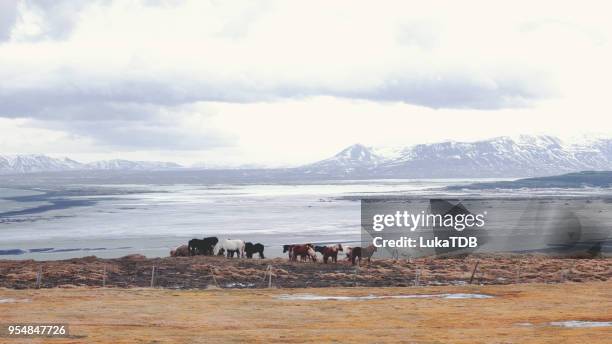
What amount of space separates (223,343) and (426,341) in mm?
6600

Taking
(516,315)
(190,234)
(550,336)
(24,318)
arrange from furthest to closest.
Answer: (190,234) < (516,315) < (24,318) < (550,336)

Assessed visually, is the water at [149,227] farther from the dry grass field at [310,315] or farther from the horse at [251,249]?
the dry grass field at [310,315]

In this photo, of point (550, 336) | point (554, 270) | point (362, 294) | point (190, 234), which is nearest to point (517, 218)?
point (190, 234)

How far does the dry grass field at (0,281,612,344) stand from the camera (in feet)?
90.2

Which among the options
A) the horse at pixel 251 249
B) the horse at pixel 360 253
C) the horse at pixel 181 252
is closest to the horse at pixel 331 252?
the horse at pixel 360 253

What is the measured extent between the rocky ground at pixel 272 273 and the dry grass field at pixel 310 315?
128 inches

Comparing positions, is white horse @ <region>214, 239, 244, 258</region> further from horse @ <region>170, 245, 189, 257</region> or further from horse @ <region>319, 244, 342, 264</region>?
horse @ <region>319, 244, 342, 264</region>

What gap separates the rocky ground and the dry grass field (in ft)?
10.7

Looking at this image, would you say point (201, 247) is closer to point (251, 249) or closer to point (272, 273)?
point (251, 249)

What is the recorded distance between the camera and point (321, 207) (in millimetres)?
136000

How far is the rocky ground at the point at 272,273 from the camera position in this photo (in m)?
44.2

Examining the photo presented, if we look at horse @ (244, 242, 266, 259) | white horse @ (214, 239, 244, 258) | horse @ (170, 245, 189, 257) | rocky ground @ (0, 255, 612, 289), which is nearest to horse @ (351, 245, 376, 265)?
rocky ground @ (0, 255, 612, 289)

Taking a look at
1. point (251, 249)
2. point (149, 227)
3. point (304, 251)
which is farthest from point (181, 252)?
point (149, 227)

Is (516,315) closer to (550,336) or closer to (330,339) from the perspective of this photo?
(550,336)
